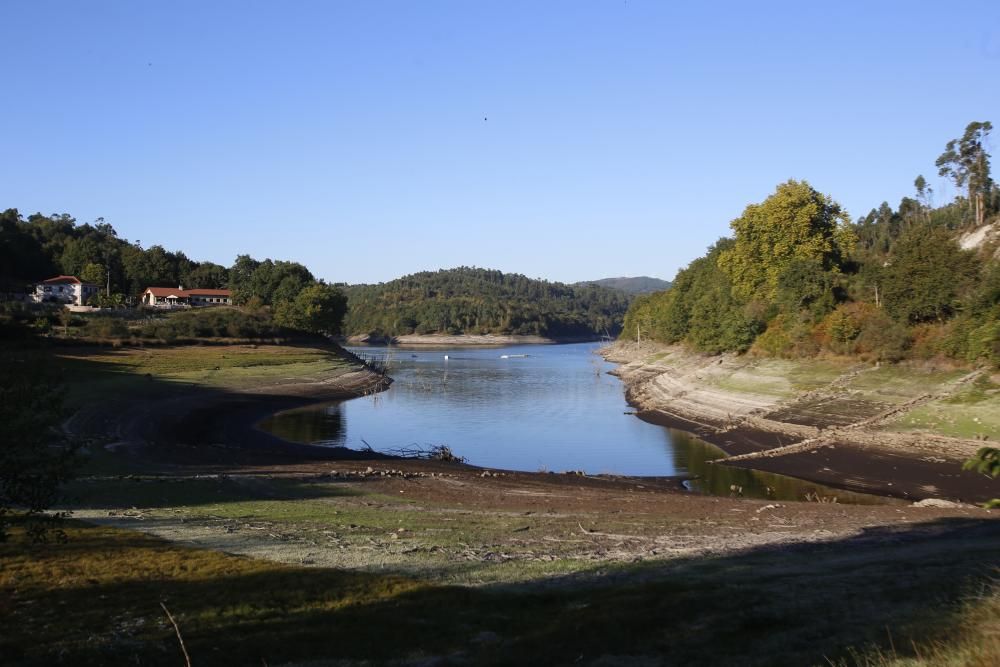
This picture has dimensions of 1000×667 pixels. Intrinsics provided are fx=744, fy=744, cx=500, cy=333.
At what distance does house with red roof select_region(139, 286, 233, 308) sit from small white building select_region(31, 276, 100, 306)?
10628 mm

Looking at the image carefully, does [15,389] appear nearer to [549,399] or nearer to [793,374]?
Answer: [793,374]

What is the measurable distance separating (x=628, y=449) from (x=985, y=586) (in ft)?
123

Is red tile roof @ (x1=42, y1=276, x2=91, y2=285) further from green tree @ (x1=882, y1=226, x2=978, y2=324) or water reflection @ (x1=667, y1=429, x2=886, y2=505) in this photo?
green tree @ (x1=882, y1=226, x2=978, y2=324)

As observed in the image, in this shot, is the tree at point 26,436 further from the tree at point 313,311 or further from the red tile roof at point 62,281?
the red tile roof at point 62,281

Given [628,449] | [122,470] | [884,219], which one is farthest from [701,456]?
[884,219]

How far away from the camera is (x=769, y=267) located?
80.4 meters

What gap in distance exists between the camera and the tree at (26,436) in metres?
12.2

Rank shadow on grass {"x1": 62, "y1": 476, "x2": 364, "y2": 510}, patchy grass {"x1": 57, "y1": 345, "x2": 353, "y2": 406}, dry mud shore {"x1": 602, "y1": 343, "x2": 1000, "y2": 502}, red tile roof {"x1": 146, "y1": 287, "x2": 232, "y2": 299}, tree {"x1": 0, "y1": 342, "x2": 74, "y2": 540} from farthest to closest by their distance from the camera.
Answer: red tile roof {"x1": 146, "y1": 287, "x2": 232, "y2": 299} < patchy grass {"x1": 57, "y1": 345, "x2": 353, "y2": 406} < dry mud shore {"x1": 602, "y1": 343, "x2": 1000, "y2": 502} < shadow on grass {"x1": 62, "y1": 476, "x2": 364, "y2": 510} < tree {"x1": 0, "y1": 342, "x2": 74, "y2": 540}

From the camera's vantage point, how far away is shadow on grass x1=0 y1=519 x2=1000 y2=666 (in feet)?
32.0

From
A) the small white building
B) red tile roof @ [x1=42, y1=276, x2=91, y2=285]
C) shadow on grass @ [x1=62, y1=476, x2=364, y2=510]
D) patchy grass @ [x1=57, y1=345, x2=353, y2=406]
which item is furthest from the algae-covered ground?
red tile roof @ [x1=42, y1=276, x2=91, y2=285]

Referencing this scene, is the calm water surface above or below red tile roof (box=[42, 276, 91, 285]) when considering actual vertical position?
below

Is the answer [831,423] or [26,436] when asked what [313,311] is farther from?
[26,436]

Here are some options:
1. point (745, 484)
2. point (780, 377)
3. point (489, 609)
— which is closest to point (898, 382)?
point (780, 377)

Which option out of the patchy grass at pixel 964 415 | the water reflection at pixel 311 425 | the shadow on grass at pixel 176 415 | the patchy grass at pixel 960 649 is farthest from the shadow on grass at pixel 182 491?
the patchy grass at pixel 964 415
